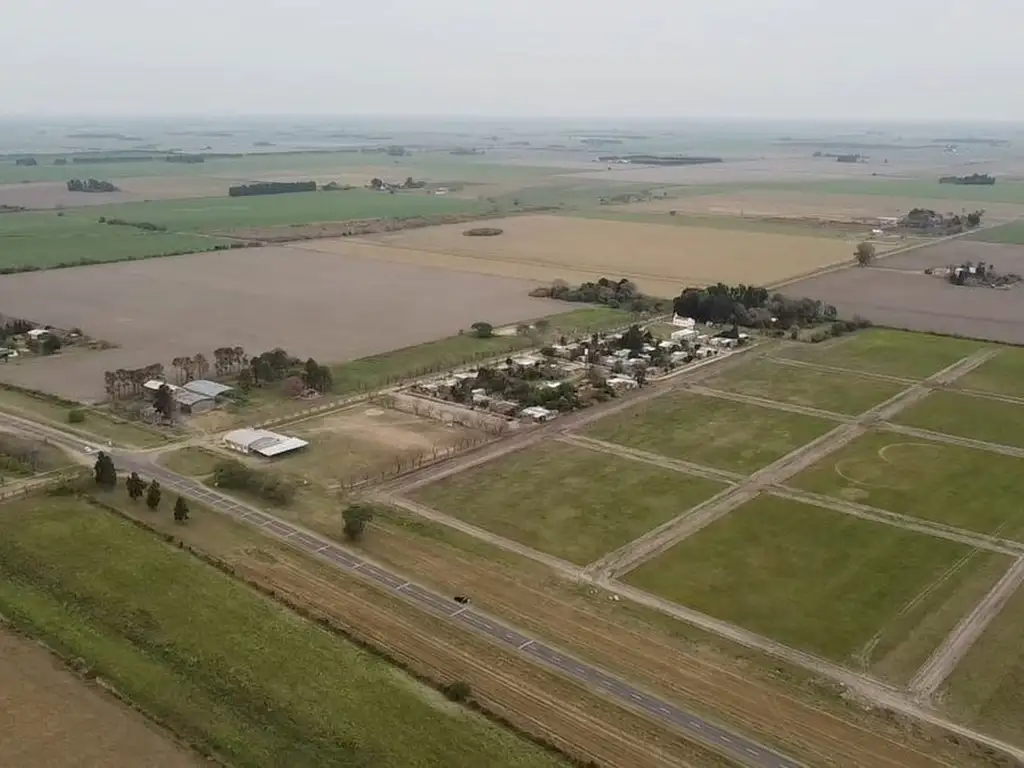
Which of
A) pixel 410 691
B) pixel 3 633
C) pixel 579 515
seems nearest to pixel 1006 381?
pixel 579 515

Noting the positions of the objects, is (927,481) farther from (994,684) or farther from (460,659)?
(460,659)

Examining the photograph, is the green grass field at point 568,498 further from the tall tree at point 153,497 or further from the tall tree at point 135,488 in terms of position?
the tall tree at point 135,488

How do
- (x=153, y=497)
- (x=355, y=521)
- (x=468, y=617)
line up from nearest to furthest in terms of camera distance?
(x=468, y=617)
(x=355, y=521)
(x=153, y=497)

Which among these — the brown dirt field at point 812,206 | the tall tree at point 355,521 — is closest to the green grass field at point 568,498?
the tall tree at point 355,521

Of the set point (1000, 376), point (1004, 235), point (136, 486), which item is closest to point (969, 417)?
point (1000, 376)

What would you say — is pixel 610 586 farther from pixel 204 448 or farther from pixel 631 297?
pixel 631 297

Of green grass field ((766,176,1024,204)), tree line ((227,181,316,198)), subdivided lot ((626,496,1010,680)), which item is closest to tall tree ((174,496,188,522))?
subdivided lot ((626,496,1010,680))

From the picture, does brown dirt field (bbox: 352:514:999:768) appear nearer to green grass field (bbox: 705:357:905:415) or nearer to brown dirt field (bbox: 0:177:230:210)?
green grass field (bbox: 705:357:905:415)
